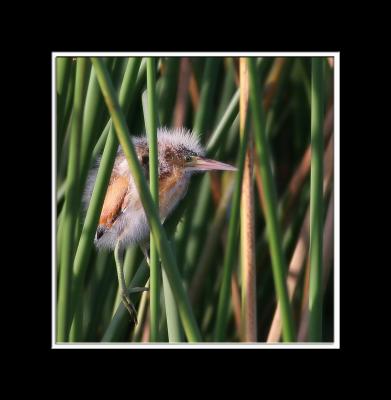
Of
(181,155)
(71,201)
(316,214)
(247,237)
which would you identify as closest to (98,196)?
(71,201)

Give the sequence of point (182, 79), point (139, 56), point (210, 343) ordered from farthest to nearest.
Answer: point (182, 79) → point (210, 343) → point (139, 56)

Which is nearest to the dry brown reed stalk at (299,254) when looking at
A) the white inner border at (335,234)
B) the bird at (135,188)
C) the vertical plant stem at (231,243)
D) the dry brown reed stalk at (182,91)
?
the white inner border at (335,234)

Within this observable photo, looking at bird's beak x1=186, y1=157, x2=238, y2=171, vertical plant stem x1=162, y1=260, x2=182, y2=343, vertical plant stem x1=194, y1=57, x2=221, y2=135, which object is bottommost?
vertical plant stem x1=162, y1=260, x2=182, y2=343

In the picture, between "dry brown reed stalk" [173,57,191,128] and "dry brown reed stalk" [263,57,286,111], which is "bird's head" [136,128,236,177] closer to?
"dry brown reed stalk" [173,57,191,128]

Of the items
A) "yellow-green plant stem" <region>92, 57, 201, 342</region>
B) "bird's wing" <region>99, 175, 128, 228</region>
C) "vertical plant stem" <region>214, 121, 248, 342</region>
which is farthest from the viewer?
"bird's wing" <region>99, 175, 128, 228</region>

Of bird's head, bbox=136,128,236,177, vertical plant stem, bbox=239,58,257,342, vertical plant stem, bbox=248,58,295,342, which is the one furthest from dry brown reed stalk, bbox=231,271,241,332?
bird's head, bbox=136,128,236,177
